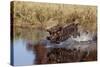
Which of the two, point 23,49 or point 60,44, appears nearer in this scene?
point 23,49

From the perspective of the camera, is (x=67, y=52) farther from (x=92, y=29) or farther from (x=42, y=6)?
(x=42, y=6)

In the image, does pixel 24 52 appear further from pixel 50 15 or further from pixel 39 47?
pixel 50 15

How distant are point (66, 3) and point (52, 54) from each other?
28.1 inches

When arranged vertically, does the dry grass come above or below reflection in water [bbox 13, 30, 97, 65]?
above

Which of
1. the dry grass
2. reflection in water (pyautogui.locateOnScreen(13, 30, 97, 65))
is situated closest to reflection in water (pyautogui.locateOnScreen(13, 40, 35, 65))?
reflection in water (pyautogui.locateOnScreen(13, 30, 97, 65))

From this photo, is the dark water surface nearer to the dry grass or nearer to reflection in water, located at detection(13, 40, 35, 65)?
reflection in water, located at detection(13, 40, 35, 65)

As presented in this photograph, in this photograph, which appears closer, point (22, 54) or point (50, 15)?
point (22, 54)

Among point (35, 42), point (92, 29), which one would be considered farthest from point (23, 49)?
point (92, 29)

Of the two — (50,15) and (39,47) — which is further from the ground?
(50,15)

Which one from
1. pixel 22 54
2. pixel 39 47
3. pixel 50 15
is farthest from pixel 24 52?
pixel 50 15

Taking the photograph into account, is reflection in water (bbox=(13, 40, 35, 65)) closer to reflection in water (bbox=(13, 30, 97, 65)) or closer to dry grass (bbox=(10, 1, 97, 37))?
reflection in water (bbox=(13, 30, 97, 65))

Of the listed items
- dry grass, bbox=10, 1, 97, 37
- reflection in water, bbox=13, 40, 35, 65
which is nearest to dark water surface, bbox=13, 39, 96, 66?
reflection in water, bbox=13, 40, 35, 65

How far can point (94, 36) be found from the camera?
9.35 feet
